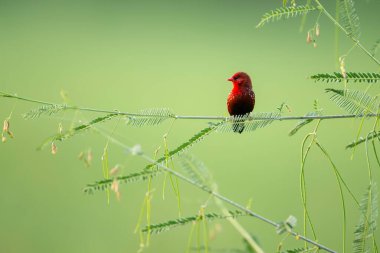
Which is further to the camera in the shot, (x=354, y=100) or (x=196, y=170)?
(x=354, y=100)

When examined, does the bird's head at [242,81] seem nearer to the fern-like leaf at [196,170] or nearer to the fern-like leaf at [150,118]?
the fern-like leaf at [150,118]

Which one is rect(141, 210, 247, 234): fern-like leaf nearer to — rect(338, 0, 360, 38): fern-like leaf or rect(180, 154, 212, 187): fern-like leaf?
rect(180, 154, 212, 187): fern-like leaf

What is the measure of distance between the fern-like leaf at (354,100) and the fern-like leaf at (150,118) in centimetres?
28

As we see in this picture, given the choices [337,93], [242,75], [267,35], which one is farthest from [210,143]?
[337,93]

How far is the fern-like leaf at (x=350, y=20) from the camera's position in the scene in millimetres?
974

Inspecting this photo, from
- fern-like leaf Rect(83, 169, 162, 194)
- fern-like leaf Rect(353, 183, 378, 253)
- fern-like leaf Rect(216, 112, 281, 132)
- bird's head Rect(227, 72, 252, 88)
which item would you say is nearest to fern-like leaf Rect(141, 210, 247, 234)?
fern-like leaf Rect(83, 169, 162, 194)

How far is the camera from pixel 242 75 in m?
2.24

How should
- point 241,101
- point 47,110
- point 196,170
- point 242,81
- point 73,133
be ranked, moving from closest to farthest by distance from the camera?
point 196,170 → point 73,133 → point 47,110 → point 241,101 → point 242,81

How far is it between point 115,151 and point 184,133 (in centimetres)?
94

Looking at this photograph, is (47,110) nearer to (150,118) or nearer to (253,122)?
(150,118)

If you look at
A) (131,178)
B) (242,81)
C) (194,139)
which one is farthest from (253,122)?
(242,81)

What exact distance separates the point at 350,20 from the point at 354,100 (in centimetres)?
13

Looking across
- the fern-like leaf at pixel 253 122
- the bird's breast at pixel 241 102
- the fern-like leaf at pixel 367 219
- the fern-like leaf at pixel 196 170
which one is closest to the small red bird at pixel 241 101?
the bird's breast at pixel 241 102

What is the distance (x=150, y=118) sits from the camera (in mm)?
1088
